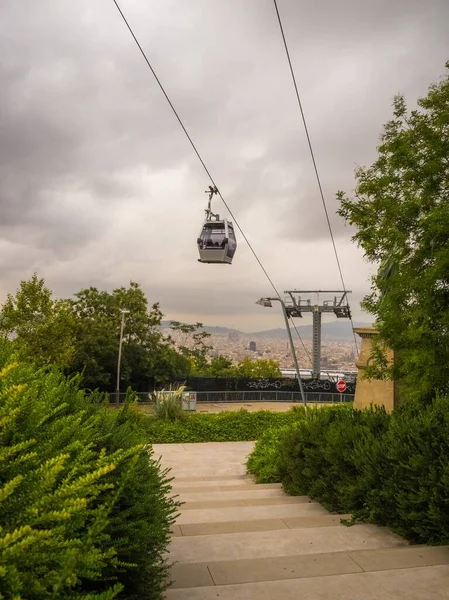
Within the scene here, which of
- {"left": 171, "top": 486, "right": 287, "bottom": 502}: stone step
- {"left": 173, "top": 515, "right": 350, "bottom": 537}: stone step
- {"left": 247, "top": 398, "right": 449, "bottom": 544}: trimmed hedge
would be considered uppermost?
Result: {"left": 247, "top": 398, "right": 449, "bottom": 544}: trimmed hedge

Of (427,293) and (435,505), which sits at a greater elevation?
(427,293)

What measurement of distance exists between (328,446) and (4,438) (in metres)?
5.17

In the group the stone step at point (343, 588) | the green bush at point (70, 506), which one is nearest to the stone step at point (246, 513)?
the stone step at point (343, 588)

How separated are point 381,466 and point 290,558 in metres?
1.90

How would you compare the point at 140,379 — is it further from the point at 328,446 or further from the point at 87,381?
the point at 328,446

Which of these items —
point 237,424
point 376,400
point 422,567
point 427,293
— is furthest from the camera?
point 237,424

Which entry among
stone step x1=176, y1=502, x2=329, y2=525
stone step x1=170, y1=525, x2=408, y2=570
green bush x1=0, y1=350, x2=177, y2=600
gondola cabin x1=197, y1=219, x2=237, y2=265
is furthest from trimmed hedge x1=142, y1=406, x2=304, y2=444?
green bush x1=0, y1=350, x2=177, y2=600

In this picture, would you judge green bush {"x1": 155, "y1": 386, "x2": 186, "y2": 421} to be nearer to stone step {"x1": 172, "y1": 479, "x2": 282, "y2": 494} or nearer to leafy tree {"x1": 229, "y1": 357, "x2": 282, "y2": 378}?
stone step {"x1": 172, "y1": 479, "x2": 282, "y2": 494}

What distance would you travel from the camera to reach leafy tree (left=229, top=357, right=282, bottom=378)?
167ft

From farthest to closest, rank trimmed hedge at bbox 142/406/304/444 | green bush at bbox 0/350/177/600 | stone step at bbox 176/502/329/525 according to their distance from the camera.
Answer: trimmed hedge at bbox 142/406/304/444
stone step at bbox 176/502/329/525
green bush at bbox 0/350/177/600

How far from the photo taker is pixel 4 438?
2.58 metres

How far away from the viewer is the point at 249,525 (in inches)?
216

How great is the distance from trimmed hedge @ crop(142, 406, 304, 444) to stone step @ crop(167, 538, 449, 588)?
469 inches

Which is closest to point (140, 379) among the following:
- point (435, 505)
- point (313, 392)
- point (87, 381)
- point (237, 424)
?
point (87, 381)
